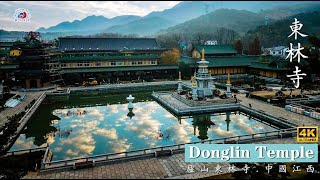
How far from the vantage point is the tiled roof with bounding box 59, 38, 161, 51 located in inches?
2484

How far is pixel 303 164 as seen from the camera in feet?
48.3

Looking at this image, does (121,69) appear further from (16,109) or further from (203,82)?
(16,109)

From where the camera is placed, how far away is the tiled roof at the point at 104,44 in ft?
207

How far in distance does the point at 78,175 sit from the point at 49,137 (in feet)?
31.9

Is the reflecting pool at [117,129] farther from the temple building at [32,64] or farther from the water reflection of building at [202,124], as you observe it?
the temple building at [32,64]

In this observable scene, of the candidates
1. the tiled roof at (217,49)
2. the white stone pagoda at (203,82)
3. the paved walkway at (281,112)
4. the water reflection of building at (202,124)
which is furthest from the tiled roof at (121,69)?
the water reflection of building at (202,124)

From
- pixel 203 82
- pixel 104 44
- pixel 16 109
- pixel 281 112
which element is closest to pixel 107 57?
pixel 104 44

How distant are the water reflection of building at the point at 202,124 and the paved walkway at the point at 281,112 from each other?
6.48 metres

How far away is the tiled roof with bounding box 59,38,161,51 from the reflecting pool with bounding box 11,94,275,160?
107 ft

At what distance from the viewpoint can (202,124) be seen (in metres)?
26.7

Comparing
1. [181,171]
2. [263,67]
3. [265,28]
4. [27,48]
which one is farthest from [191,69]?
[265,28]


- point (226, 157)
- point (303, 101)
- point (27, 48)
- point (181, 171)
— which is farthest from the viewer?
point (27, 48)

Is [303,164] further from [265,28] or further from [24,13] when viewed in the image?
[265,28]

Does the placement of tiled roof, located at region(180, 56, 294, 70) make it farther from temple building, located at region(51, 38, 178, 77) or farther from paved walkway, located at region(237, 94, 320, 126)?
paved walkway, located at region(237, 94, 320, 126)
